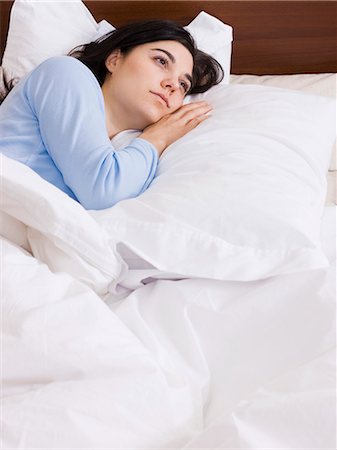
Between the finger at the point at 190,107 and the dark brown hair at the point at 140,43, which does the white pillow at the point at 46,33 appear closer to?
the dark brown hair at the point at 140,43

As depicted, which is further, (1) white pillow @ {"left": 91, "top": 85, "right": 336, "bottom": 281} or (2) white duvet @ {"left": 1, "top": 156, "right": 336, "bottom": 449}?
(1) white pillow @ {"left": 91, "top": 85, "right": 336, "bottom": 281}

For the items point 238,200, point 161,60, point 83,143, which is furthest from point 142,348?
point 161,60

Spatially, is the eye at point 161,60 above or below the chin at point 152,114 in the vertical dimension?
above

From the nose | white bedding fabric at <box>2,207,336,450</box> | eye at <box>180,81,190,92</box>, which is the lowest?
white bedding fabric at <box>2,207,336,450</box>

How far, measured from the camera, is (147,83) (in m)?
1.43

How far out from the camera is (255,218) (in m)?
1.07

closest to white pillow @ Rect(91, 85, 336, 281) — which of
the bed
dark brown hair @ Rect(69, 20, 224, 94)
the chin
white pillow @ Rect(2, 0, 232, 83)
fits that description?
the bed

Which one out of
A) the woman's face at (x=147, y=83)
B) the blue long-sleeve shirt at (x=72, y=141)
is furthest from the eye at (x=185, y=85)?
the blue long-sleeve shirt at (x=72, y=141)

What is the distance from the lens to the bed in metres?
0.76

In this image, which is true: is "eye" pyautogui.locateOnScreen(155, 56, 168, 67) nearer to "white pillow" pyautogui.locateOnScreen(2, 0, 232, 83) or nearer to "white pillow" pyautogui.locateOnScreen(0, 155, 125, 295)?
"white pillow" pyautogui.locateOnScreen(2, 0, 232, 83)

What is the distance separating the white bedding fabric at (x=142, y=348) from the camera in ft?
2.44

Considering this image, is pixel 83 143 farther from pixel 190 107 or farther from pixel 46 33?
pixel 46 33

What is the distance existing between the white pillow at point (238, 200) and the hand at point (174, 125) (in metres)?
0.03

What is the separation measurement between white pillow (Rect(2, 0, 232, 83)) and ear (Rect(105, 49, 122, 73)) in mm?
137
